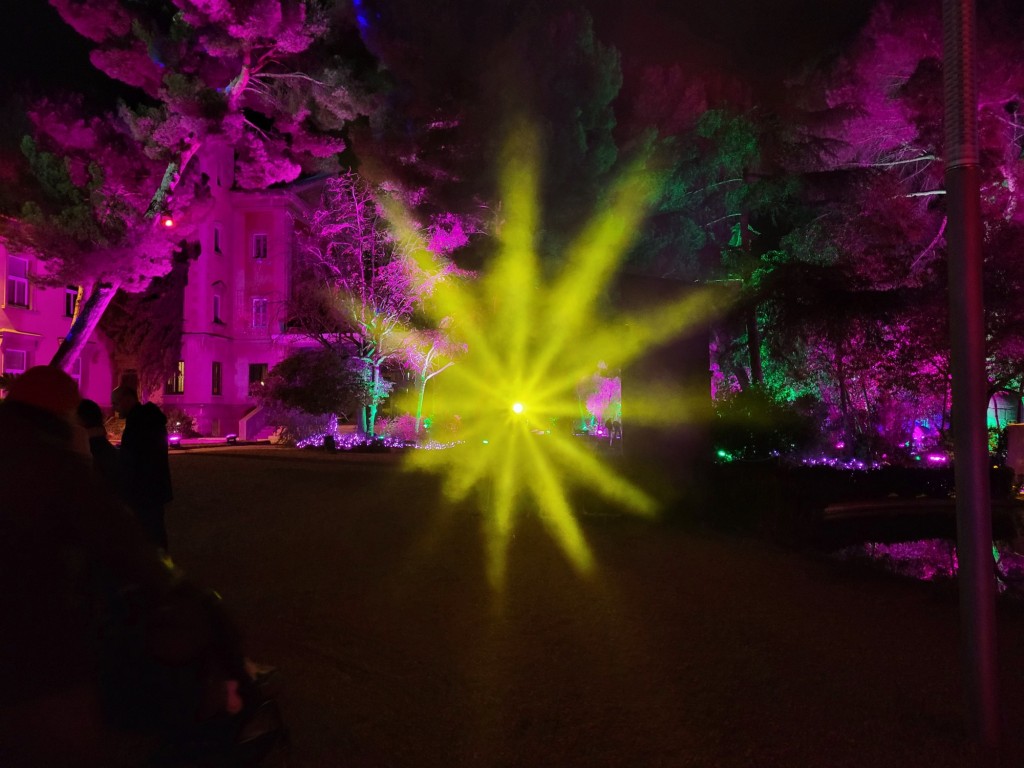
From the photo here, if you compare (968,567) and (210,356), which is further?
(210,356)

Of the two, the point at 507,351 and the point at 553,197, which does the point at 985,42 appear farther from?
the point at 507,351

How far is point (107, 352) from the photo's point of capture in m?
29.0

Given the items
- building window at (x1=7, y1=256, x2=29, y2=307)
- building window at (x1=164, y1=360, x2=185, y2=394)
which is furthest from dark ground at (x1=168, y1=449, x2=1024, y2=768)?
building window at (x1=164, y1=360, x2=185, y2=394)

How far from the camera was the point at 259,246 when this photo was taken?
30.0 meters

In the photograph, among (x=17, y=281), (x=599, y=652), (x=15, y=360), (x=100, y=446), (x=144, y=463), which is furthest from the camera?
(x=15, y=360)

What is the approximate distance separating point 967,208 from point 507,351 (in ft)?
60.8

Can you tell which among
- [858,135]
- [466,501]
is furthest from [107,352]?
[858,135]

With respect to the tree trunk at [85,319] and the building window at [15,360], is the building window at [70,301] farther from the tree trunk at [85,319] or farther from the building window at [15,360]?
the tree trunk at [85,319]

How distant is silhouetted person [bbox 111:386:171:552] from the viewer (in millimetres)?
5926

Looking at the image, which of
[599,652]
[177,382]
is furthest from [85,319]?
[599,652]

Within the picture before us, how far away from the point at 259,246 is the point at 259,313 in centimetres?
260

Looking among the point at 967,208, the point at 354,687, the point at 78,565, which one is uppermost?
the point at 967,208

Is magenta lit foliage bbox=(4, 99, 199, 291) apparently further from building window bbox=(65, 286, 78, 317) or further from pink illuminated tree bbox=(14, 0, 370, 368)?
building window bbox=(65, 286, 78, 317)

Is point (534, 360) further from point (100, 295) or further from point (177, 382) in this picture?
point (177, 382)
